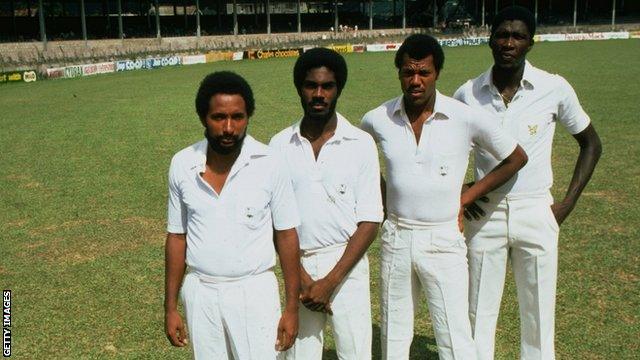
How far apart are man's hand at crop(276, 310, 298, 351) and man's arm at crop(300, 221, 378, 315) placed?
134 millimetres

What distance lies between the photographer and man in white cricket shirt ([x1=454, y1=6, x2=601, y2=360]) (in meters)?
3.95

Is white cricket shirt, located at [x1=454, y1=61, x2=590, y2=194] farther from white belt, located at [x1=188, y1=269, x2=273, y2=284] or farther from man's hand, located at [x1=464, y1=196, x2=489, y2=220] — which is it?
white belt, located at [x1=188, y1=269, x2=273, y2=284]

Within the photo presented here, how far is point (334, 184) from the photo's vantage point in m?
3.44

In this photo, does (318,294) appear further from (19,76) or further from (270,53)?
(270,53)

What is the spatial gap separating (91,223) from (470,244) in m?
6.47

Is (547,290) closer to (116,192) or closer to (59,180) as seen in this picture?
(116,192)

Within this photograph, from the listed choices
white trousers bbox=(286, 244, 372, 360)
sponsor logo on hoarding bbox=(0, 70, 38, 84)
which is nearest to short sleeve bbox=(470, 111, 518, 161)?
white trousers bbox=(286, 244, 372, 360)

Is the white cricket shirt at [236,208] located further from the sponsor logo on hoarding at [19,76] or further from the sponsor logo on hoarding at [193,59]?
the sponsor logo on hoarding at [193,59]

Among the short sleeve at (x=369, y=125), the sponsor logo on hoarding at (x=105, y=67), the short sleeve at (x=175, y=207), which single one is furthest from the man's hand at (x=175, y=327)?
the sponsor logo on hoarding at (x=105, y=67)

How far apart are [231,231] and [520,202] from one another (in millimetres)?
1854

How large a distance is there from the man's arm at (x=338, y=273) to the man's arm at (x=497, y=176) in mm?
694

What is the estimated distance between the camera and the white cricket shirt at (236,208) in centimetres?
318

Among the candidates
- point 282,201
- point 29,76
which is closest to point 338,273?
point 282,201

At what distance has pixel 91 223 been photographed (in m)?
9.01
